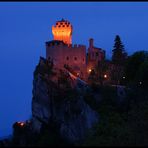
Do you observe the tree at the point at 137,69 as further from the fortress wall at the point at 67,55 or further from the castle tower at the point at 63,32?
the castle tower at the point at 63,32

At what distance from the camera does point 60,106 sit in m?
47.5

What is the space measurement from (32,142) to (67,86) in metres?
6.31

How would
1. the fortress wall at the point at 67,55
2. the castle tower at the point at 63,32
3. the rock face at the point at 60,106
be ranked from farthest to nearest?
the castle tower at the point at 63,32, the fortress wall at the point at 67,55, the rock face at the point at 60,106

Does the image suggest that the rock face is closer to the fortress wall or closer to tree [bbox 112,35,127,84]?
the fortress wall

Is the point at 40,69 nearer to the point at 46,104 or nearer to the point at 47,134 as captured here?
the point at 46,104

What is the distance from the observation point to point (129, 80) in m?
47.0

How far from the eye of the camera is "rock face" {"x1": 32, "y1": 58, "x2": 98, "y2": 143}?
4403cm

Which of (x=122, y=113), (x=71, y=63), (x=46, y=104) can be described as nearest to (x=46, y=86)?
(x=46, y=104)

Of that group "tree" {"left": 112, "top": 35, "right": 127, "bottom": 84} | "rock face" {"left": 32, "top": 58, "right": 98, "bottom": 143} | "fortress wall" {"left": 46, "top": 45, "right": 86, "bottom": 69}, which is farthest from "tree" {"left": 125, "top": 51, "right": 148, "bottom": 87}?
"fortress wall" {"left": 46, "top": 45, "right": 86, "bottom": 69}

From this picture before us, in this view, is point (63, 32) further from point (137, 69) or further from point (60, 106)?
point (137, 69)

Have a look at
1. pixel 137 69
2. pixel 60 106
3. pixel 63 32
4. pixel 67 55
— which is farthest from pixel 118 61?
pixel 60 106

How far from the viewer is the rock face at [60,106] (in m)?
44.0

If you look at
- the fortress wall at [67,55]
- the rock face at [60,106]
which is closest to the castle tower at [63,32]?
the fortress wall at [67,55]

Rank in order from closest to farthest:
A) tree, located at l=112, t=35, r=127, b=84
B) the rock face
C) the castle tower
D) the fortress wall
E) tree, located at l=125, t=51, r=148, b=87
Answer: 1. tree, located at l=125, t=51, r=148, b=87
2. the rock face
3. tree, located at l=112, t=35, r=127, b=84
4. the fortress wall
5. the castle tower
